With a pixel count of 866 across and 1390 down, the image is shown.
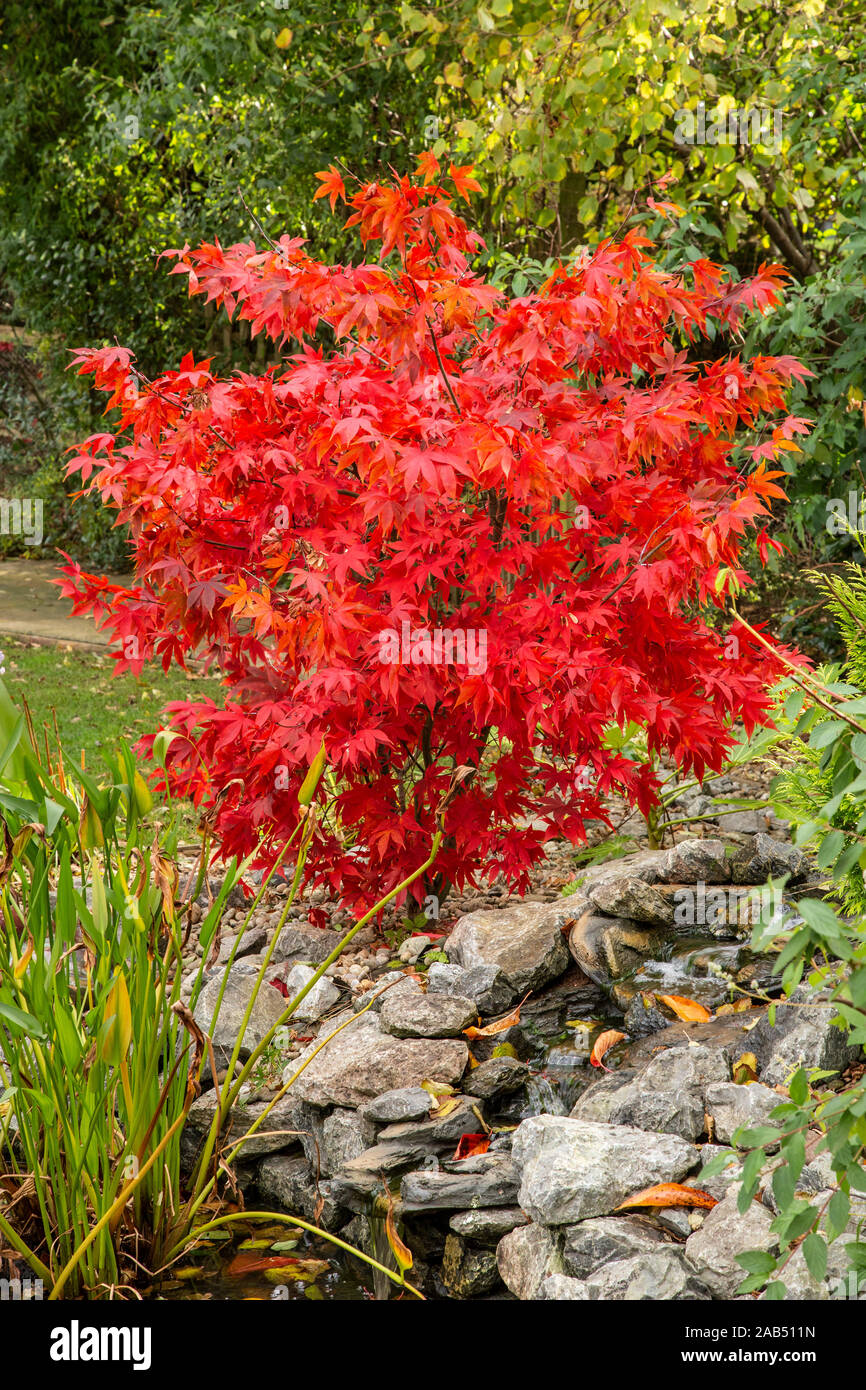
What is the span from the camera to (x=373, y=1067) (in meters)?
2.66

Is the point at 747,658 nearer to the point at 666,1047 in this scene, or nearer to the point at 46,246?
the point at 666,1047

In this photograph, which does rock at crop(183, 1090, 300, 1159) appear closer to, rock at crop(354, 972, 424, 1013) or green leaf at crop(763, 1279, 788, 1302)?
rock at crop(354, 972, 424, 1013)

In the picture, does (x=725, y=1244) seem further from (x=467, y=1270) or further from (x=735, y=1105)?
(x=467, y=1270)

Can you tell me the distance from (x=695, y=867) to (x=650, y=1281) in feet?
4.91

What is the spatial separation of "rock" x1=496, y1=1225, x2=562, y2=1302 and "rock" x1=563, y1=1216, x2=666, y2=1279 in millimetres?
28

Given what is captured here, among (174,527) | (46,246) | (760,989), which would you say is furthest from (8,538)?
(760,989)

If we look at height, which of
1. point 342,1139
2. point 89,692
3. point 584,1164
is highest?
point 89,692

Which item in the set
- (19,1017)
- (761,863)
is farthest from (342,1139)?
(761,863)

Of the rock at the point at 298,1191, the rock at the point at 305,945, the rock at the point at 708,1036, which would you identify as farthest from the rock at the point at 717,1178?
the rock at the point at 305,945

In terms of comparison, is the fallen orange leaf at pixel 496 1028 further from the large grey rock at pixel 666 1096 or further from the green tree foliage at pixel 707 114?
the green tree foliage at pixel 707 114

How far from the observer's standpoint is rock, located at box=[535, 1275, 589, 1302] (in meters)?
2.03

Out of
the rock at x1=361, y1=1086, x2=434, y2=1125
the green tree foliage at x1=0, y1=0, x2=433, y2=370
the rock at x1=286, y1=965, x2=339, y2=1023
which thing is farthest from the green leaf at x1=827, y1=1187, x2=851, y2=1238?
the green tree foliage at x1=0, y1=0, x2=433, y2=370

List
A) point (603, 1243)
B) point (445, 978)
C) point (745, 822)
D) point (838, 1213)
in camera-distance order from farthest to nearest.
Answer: point (745, 822) → point (445, 978) → point (603, 1243) → point (838, 1213)

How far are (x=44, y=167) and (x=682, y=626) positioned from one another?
28.2 feet
